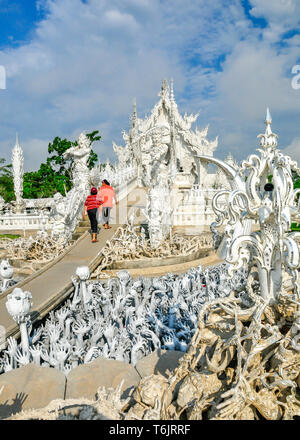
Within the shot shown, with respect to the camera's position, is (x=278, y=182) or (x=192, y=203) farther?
(x=192, y=203)

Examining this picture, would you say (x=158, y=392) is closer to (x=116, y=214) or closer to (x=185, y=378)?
(x=185, y=378)

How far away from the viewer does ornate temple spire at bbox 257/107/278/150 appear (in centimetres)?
291

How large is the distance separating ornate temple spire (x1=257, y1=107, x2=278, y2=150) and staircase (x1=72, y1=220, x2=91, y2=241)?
713 cm

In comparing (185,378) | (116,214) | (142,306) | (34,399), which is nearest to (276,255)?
(185,378)

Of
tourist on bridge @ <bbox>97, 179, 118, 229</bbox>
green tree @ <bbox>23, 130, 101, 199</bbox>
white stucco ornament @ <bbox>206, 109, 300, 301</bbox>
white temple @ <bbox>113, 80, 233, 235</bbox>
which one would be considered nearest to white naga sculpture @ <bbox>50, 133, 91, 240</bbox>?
tourist on bridge @ <bbox>97, 179, 118, 229</bbox>

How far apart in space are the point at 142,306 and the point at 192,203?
1025 centimetres

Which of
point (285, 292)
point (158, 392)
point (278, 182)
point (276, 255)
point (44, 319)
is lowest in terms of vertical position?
point (44, 319)

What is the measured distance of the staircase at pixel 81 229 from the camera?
9.38m

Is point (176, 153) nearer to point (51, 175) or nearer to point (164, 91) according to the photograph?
point (164, 91)

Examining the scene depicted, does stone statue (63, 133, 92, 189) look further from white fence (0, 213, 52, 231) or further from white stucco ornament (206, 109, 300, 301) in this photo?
white stucco ornament (206, 109, 300, 301)

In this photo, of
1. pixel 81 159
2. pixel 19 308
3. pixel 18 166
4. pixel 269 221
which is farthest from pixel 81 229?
pixel 18 166

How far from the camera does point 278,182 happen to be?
2.42m

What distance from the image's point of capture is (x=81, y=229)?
9508 millimetres

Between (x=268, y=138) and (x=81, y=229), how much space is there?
7388 mm
